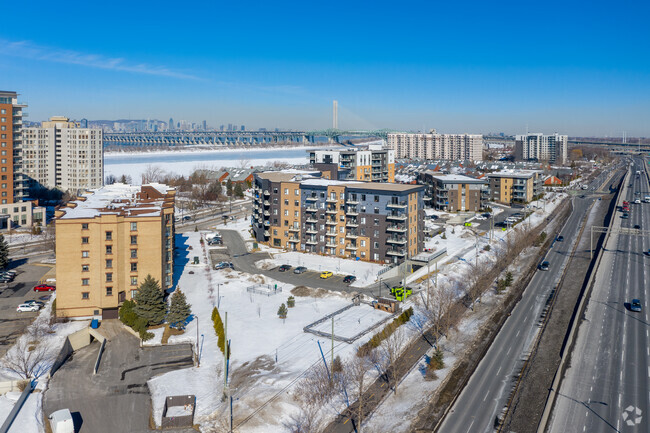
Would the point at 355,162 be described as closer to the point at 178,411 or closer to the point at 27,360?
the point at 27,360

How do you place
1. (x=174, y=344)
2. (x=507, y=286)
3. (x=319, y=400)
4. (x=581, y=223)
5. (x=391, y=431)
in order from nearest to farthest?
1. (x=391, y=431)
2. (x=319, y=400)
3. (x=174, y=344)
4. (x=507, y=286)
5. (x=581, y=223)

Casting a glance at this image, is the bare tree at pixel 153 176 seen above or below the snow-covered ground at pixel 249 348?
above

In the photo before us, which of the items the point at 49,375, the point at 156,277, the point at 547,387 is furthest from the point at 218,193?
the point at 547,387

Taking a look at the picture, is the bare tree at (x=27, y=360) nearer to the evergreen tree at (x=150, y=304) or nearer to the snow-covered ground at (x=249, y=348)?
the evergreen tree at (x=150, y=304)

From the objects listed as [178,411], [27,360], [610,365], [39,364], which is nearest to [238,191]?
[39,364]

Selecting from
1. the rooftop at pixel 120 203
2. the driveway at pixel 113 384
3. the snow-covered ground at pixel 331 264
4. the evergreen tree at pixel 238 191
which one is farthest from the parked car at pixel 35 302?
the evergreen tree at pixel 238 191

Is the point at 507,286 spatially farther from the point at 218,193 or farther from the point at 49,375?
the point at 218,193
